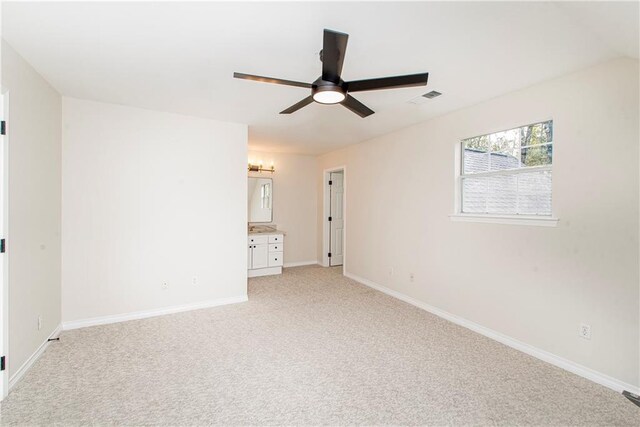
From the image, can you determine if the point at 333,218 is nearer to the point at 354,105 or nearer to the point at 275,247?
the point at 275,247

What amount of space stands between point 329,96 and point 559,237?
2330 mm

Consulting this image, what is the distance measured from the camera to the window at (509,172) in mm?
Result: 2738

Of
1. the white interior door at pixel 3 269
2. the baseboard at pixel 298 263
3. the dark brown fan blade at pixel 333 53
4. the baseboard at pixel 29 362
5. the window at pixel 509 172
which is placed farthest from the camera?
the baseboard at pixel 298 263

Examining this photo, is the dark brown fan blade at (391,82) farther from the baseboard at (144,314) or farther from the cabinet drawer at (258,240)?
the cabinet drawer at (258,240)

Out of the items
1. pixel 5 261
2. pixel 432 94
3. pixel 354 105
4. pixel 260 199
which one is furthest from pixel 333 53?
pixel 260 199

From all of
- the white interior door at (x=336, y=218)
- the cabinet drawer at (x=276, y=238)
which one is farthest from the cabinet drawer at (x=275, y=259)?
the white interior door at (x=336, y=218)

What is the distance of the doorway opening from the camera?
21.3ft

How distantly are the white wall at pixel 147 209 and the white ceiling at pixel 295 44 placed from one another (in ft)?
1.68

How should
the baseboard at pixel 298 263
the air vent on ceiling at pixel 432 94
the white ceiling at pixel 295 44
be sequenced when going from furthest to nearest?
the baseboard at pixel 298 263 < the air vent on ceiling at pixel 432 94 < the white ceiling at pixel 295 44

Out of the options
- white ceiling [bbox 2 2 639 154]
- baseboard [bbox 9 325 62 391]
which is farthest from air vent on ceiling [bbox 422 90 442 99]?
baseboard [bbox 9 325 62 391]

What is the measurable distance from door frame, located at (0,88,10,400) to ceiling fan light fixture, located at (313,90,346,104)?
2.21m

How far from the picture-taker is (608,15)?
1.62 metres

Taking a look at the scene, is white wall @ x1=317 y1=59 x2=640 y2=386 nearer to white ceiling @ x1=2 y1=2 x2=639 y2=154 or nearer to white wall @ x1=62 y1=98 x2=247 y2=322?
white ceiling @ x1=2 y1=2 x2=639 y2=154

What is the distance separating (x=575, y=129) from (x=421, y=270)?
7.40ft
